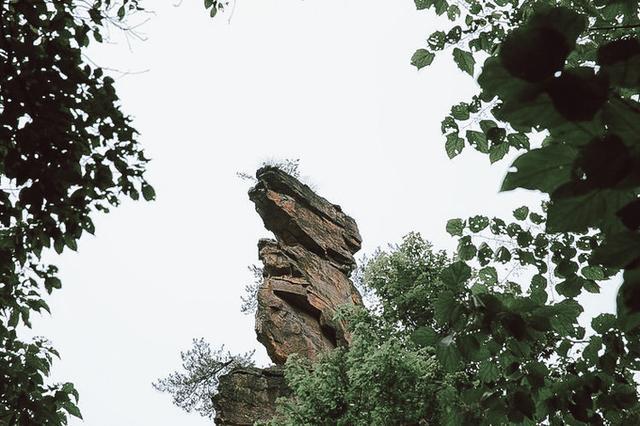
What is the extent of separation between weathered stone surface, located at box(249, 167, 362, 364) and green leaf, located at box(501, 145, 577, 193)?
601 inches

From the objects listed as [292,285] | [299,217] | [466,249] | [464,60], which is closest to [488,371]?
[466,249]

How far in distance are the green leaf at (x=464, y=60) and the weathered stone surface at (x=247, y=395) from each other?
13693mm

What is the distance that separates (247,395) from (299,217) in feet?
24.4

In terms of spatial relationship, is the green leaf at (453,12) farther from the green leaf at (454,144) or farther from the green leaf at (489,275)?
the green leaf at (489,275)

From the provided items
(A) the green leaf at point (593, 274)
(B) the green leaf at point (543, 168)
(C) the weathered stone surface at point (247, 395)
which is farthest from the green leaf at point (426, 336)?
(C) the weathered stone surface at point (247, 395)

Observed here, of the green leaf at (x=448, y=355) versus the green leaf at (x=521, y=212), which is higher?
the green leaf at (x=521, y=212)

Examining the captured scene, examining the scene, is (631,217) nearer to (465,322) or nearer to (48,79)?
(465,322)

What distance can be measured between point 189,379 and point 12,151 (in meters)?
22.2

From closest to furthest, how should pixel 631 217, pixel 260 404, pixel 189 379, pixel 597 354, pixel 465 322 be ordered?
pixel 631 217
pixel 465 322
pixel 597 354
pixel 260 404
pixel 189 379

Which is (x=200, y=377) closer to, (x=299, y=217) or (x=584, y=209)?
(x=299, y=217)

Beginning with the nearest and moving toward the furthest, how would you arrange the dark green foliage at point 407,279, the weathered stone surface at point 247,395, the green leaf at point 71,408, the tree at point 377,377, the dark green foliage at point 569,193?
1. the dark green foliage at point 569,193
2. the green leaf at point 71,408
3. the tree at point 377,377
4. the dark green foliage at point 407,279
5. the weathered stone surface at point 247,395

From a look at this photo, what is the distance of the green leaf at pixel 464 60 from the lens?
2.88 m

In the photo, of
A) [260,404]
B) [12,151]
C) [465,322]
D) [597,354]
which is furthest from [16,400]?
[260,404]

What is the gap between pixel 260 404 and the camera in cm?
1484
